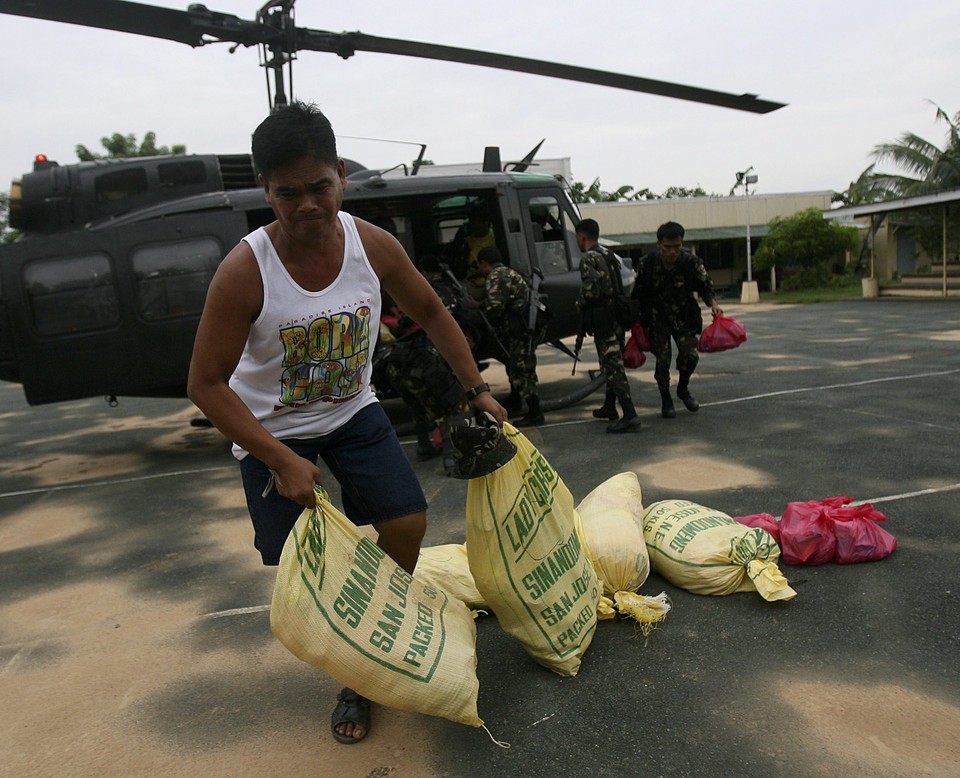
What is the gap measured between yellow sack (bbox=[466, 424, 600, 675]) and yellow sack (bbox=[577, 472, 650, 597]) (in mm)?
396

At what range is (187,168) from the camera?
21.5ft

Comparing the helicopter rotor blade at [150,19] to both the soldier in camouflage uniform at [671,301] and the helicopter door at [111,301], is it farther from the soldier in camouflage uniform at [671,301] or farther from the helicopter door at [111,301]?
the soldier in camouflage uniform at [671,301]

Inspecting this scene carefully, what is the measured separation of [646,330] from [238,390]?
519cm

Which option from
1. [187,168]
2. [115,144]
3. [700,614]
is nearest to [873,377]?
[700,614]

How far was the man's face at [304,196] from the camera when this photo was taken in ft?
6.54

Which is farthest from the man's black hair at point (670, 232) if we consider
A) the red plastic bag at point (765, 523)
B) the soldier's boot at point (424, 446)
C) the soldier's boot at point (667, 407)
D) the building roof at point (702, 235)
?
the building roof at point (702, 235)

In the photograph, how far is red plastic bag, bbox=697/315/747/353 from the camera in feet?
21.5

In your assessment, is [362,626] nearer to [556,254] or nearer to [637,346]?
[637,346]

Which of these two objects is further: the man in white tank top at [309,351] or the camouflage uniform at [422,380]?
the camouflage uniform at [422,380]

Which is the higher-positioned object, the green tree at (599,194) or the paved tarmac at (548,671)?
the green tree at (599,194)

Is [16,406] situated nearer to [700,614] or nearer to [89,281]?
[89,281]

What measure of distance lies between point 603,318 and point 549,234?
70.1 inches

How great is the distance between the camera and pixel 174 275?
19.9 feet

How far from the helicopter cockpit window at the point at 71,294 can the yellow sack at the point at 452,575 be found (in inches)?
160
